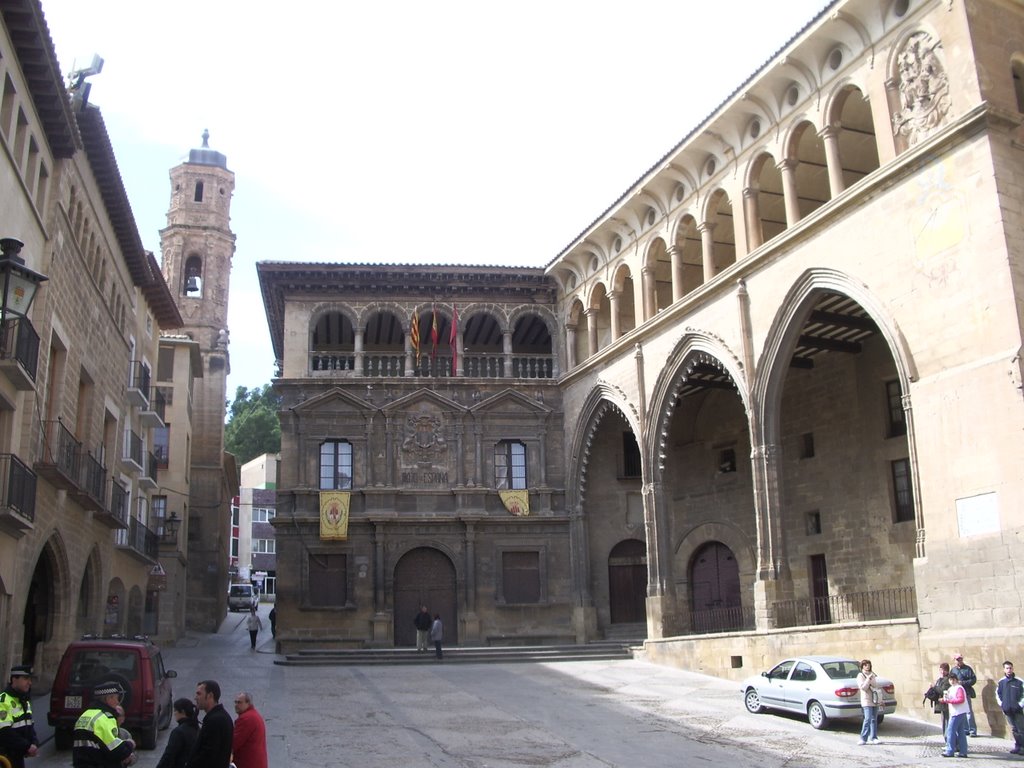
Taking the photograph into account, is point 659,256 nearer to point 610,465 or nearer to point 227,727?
point 610,465

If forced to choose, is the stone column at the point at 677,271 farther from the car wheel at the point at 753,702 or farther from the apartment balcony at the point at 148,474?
the apartment balcony at the point at 148,474

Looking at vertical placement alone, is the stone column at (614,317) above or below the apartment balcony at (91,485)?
above

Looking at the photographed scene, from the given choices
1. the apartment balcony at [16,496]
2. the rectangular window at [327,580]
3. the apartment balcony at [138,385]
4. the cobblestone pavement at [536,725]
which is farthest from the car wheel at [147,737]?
the rectangular window at [327,580]

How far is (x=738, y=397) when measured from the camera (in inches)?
1135

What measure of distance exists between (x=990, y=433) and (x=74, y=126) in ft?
52.0

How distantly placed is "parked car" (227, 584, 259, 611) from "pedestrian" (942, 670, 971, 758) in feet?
147


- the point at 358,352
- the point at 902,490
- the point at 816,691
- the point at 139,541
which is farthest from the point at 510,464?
the point at 816,691

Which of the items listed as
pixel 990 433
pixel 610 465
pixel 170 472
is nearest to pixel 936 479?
pixel 990 433

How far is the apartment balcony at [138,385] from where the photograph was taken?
2697 cm

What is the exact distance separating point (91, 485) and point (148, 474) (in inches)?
332

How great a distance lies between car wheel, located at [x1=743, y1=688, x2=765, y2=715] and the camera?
16.9 metres

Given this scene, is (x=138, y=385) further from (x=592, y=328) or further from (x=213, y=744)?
(x=213, y=744)

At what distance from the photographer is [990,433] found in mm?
15656

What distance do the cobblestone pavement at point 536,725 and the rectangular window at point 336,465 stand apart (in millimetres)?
7691
